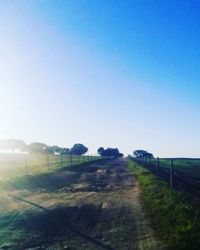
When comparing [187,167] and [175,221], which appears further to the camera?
[187,167]

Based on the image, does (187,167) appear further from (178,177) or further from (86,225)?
(86,225)

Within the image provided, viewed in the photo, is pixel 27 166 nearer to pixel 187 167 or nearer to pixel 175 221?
pixel 187 167

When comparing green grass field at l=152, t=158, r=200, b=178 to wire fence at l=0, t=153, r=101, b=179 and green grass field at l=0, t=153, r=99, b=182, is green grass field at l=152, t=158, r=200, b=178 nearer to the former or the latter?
wire fence at l=0, t=153, r=101, b=179

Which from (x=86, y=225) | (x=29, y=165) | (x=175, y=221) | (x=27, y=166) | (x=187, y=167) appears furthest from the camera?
(x=187, y=167)

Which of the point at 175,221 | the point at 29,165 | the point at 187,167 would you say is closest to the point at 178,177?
the point at 175,221

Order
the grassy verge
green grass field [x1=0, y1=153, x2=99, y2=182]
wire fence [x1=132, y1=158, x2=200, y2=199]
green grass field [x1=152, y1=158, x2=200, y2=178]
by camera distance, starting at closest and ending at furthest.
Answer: the grassy verge, wire fence [x1=132, y1=158, x2=200, y2=199], green grass field [x1=0, y1=153, x2=99, y2=182], green grass field [x1=152, y1=158, x2=200, y2=178]

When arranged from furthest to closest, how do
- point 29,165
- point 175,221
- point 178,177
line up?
point 29,165
point 178,177
point 175,221

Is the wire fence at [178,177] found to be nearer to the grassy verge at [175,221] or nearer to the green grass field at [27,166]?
the grassy verge at [175,221]

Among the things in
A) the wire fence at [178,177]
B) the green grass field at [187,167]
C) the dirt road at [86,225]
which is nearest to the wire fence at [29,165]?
the wire fence at [178,177]

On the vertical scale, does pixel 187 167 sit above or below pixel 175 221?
above

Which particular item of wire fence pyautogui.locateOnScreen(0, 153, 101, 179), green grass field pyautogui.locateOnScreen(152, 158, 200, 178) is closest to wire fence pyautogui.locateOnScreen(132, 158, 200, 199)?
green grass field pyautogui.locateOnScreen(152, 158, 200, 178)

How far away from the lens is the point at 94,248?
41.4 ft

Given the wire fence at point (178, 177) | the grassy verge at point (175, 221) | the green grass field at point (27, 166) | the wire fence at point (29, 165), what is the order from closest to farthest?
the grassy verge at point (175, 221) < the wire fence at point (178, 177) < the green grass field at point (27, 166) < the wire fence at point (29, 165)

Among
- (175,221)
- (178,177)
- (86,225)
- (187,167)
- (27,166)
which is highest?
(187,167)
